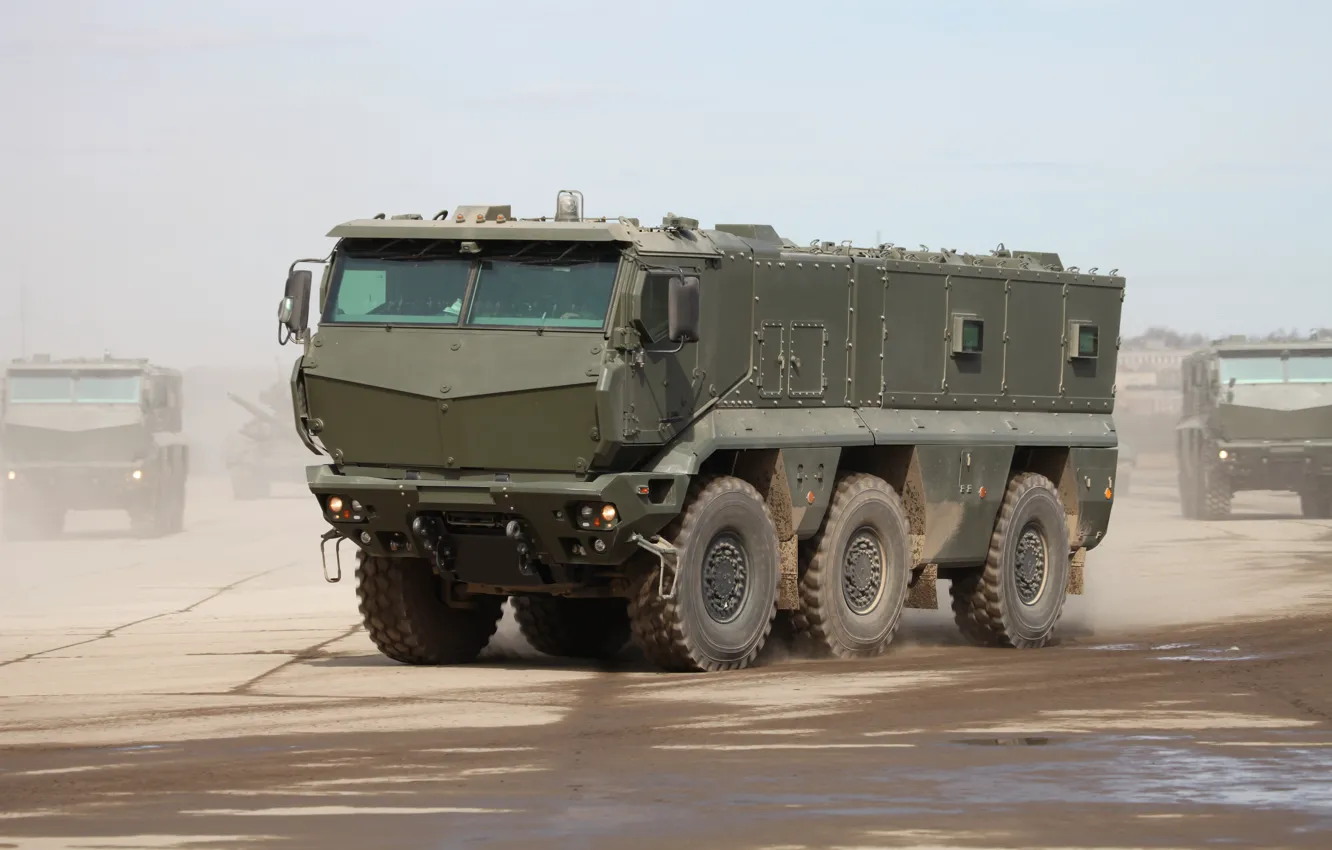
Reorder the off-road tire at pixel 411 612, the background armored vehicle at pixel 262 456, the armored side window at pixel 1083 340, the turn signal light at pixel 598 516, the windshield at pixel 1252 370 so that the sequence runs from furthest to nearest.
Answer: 1. the background armored vehicle at pixel 262 456
2. the windshield at pixel 1252 370
3. the armored side window at pixel 1083 340
4. the off-road tire at pixel 411 612
5. the turn signal light at pixel 598 516

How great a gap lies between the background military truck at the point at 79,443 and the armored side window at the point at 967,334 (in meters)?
20.4

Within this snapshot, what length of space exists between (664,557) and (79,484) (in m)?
22.8

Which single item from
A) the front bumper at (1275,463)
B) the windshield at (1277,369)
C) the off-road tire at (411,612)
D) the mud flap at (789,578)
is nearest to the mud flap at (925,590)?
the mud flap at (789,578)

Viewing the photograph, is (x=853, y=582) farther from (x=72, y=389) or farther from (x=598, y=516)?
(x=72, y=389)

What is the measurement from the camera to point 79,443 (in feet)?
113

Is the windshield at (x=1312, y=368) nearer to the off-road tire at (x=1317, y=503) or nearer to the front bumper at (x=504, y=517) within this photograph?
the off-road tire at (x=1317, y=503)

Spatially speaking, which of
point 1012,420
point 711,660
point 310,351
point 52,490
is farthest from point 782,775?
point 52,490

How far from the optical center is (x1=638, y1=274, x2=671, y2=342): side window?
13.5 m

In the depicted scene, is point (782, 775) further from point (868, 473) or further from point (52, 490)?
point (52, 490)

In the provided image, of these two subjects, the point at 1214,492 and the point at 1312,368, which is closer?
the point at 1312,368

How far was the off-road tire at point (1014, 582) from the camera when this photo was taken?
17.0 m

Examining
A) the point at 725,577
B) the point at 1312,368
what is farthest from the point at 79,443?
the point at 725,577

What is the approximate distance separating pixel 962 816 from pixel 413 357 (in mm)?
6237

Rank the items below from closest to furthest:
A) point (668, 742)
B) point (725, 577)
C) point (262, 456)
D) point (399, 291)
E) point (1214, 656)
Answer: point (668, 742) < point (399, 291) < point (725, 577) < point (1214, 656) < point (262, 456)
